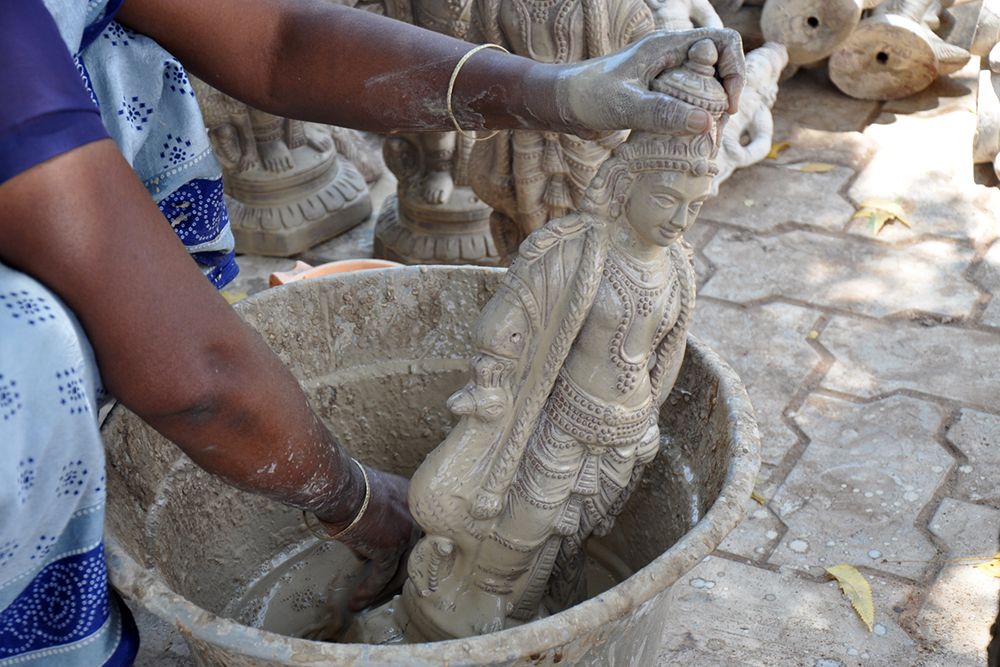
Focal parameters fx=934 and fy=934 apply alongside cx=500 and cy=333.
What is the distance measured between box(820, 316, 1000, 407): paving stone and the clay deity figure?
1.45 metres

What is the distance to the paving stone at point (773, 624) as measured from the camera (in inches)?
77.7

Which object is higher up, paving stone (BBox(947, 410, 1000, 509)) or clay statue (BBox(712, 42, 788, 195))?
clay statue (BBox(712, 42, 788, 195))

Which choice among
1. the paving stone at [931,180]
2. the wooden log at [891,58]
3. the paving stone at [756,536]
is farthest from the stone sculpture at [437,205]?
the wooden log at [891,58]

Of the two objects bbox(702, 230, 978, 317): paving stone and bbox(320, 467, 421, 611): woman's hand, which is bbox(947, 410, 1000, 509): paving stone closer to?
bbox(702, 230, 978, 317): paving stone

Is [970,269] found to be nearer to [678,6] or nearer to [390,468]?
[678,6]

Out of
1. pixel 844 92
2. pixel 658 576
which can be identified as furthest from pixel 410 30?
pixel 844 92

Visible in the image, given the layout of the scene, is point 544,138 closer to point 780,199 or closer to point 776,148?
point 780,199

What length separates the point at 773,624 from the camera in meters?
2.06

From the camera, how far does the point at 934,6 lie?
14.5 ft

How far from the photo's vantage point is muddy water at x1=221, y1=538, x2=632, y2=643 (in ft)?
6.10

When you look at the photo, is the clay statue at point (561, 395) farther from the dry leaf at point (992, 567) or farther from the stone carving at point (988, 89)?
the stone carving at point (988, 89)

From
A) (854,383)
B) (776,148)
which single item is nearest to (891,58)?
(776,148)

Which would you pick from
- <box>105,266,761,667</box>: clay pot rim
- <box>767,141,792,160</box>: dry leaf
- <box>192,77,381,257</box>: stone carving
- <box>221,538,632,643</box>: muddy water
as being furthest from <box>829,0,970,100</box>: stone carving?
<box>105,266,761,667</box>: clay pot rim

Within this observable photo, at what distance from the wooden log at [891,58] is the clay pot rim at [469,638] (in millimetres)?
3480
